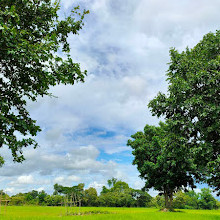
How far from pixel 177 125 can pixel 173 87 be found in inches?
132

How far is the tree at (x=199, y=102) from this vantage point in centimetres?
1716

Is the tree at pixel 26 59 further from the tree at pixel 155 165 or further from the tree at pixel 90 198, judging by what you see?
A: the tree at pixel 90 198

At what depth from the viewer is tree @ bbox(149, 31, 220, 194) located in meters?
17.2

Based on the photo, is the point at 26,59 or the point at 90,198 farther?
the point at 90,198

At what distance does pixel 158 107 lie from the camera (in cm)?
2056

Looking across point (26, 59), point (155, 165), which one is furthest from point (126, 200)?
point (26, 59)

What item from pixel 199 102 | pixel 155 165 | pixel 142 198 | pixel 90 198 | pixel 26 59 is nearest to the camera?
pixel 26 59

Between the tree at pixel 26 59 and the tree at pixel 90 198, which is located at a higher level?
the tree at pixel 26 59

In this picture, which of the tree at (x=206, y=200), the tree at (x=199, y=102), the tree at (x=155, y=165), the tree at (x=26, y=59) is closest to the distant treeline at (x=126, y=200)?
the tree at (x=206, y=200)

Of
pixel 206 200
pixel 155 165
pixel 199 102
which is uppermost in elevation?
pixel 199 102

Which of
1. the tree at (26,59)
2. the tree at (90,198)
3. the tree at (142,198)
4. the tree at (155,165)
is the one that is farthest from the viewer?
the tree at (142,198)

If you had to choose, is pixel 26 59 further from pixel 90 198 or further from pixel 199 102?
pixel 90 198

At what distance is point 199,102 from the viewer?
17234 mm

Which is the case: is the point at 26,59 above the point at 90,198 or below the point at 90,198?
above
